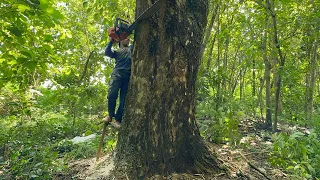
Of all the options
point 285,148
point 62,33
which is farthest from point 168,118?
point 62,33

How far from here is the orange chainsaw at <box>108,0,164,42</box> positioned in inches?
113

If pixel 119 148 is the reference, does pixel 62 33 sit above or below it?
above

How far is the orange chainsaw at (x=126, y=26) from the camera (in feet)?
9.44

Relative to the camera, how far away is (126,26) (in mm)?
3363

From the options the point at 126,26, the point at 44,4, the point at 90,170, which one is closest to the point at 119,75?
the point at 126,26

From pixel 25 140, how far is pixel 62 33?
6.38ft

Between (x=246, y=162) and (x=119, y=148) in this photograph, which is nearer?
(x=119, y=148)

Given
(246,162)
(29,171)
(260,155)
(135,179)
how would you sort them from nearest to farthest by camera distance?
(135,179)
(29,171)
(246,162)
(260,155)

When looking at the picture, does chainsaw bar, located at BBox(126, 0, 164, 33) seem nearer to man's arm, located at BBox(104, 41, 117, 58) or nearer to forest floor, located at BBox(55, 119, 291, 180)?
man's arm, located at BBox(104, 41, 117, 58)

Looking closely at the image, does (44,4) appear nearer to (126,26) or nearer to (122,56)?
(126,26)

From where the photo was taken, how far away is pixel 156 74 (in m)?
2.89

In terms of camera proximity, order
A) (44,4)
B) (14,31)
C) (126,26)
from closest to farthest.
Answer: (44,4)
(14,31)
(126,26)

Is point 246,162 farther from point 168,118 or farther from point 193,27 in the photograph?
point 193,27

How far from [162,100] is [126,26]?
1142 mm
